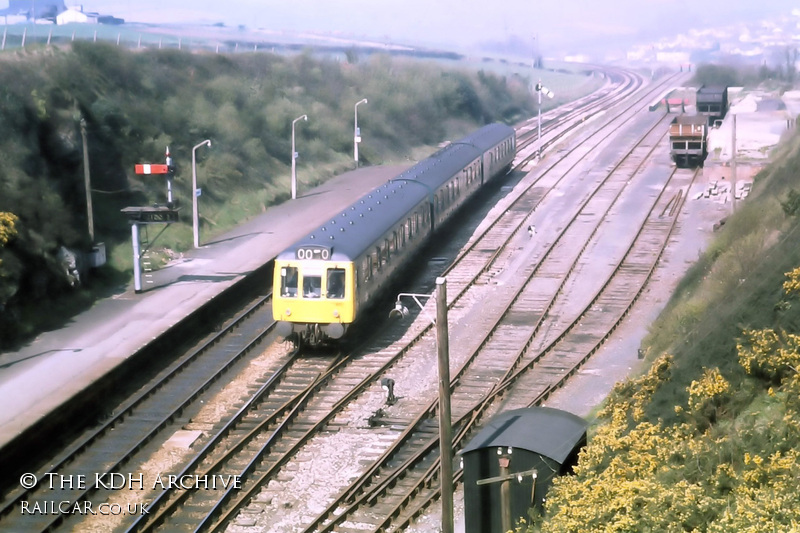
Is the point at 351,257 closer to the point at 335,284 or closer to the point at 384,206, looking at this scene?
the point at 335,284

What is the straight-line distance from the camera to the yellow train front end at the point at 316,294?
69.9ft

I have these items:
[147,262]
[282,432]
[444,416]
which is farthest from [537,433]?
[147,262]

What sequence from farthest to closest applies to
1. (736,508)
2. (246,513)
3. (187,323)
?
(187,323)
(246,513)
(736,508)

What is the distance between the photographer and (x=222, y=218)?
118 ft

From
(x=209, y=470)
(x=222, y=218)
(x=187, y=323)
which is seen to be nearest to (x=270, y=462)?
(x=209, y=470)

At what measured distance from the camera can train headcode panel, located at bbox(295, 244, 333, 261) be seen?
21344 millimetres

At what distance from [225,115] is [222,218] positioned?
34.7 feet

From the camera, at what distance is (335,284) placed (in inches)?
843

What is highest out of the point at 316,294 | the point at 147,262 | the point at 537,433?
the point at 316,294

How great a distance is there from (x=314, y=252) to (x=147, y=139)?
18.3m

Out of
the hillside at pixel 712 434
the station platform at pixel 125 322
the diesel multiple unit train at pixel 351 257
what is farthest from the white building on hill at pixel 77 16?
the hillside at pixel 712 434

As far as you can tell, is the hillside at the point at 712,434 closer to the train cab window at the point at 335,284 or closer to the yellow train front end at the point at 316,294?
the yellow train front end at the point at 316,294

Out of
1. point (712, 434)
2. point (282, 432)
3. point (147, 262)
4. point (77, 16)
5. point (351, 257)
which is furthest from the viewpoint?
point (77, 16)

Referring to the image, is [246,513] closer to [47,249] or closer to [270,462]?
[270,462]
